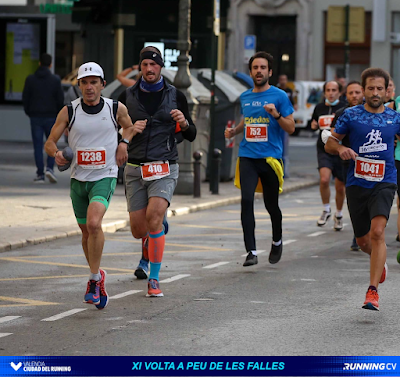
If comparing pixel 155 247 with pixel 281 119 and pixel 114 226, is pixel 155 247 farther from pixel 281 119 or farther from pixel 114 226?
pixel 114 226

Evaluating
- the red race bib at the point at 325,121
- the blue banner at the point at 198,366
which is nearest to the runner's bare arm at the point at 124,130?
the blue banner at the point at 198,366

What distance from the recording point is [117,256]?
11305 mm

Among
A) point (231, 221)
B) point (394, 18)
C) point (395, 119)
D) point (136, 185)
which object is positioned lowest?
point (231, 221)

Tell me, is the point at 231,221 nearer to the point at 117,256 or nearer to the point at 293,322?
the point at 117,256

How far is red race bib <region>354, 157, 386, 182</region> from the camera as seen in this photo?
837 centimetres

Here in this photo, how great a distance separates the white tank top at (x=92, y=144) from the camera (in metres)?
8.39

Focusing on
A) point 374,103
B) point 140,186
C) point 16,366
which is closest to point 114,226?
point 140,186

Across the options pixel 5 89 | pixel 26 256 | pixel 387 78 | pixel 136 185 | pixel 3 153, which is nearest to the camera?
pixel 387 78

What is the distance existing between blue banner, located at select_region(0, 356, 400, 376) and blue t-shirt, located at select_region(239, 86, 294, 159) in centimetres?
417

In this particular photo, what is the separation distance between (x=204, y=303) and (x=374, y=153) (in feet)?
5.73

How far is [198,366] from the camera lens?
252 inches

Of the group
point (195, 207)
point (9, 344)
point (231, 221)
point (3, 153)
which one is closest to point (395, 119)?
point (9, 344)

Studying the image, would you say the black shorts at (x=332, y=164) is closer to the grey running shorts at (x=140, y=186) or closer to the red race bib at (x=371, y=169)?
the grey running shorts at (x=140, y=186)

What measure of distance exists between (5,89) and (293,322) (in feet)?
68.1
